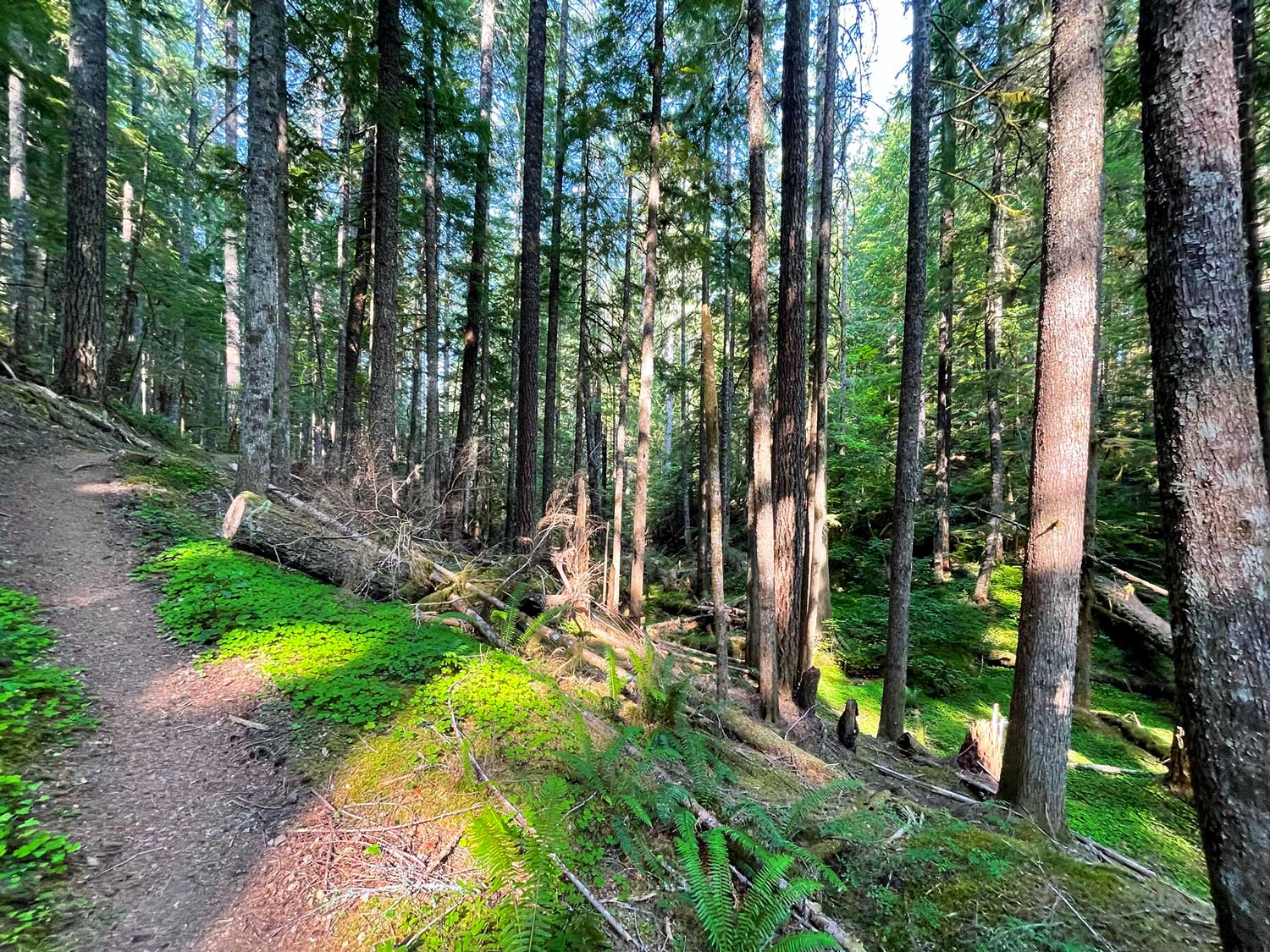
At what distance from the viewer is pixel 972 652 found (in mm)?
11547

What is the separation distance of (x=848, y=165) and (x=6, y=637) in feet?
43.7

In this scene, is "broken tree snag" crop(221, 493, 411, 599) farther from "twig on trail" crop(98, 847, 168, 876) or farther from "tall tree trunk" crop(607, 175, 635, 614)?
"tall tree trunk" crop(607, 175, 635, 614)

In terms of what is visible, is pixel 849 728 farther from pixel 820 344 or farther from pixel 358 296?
pixel 358 296

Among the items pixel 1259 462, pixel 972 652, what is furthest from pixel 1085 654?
pixel 1259 462

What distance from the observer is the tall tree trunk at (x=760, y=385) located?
6258 mm

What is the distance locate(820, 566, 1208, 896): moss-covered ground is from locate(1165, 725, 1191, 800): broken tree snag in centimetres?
14

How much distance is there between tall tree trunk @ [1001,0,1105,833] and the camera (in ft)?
13.3

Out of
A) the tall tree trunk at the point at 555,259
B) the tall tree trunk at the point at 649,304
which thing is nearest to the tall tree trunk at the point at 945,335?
the tall tree trunk at the point at 649,304

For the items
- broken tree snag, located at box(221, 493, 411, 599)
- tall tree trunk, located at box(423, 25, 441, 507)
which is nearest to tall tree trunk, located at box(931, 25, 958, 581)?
tall tree trunk, located at box(423, 25, 441, 507)

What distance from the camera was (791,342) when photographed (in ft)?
23.4

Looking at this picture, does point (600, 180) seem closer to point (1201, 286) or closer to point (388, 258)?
point (388, 258)

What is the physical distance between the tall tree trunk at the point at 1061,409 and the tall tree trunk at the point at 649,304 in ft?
21.4

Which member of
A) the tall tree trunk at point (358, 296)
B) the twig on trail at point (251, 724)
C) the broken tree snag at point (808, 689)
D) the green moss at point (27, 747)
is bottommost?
the broken tree snag at point (808, 689)

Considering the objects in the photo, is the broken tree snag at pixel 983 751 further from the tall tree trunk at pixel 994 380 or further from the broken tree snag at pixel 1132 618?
the tall tree trunk at pixel 994 380
